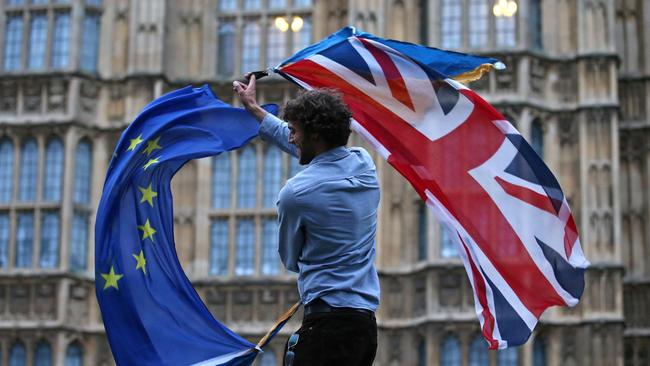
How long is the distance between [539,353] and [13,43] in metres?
11.1

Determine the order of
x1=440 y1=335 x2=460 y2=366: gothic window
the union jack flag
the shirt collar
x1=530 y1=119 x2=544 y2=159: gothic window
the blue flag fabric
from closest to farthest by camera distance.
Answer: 1. the shirt collar
2. the blue flag fabric
3. the union jack flag
4. x1=440 y1=335 x2=460 y2=366: gothic window
5. x1=530 y1=119 x2=544 y2=159: gothic window

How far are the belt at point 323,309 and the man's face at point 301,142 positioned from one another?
590 mm

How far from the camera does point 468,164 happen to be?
25.7 feet

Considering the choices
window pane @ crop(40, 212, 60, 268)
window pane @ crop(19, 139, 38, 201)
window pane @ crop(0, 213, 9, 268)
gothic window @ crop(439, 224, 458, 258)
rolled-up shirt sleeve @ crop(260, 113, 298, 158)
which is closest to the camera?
rolled-up shirt sleeve @ crop(260, 113, 298, 158)

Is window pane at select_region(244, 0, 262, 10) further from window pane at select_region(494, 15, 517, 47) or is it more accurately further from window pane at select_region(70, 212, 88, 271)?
window pane at select_region(70, 212, 88, 271)

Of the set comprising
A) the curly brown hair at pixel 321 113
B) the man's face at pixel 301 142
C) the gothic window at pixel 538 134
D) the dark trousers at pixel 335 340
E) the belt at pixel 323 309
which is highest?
the gothic window at pixel 538 134

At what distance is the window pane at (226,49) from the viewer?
25312mm

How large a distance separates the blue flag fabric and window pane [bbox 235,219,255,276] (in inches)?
641

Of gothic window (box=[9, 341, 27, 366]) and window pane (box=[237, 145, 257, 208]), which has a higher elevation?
window pane (box=[237, 145, 257, 208])

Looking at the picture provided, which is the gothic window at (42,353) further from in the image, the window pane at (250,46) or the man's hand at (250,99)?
the man's hand at (250,99)

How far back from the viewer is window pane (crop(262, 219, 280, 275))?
79.2 feet

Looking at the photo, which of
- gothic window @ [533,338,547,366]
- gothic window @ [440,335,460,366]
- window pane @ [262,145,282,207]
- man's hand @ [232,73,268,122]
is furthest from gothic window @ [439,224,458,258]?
man's hand @ [232,73,268,122]

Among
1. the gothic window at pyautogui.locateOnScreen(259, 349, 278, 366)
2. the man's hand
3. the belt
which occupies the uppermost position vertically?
the man's hand

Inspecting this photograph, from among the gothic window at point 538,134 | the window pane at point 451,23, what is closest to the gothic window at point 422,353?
the gothic window at point 538,134
